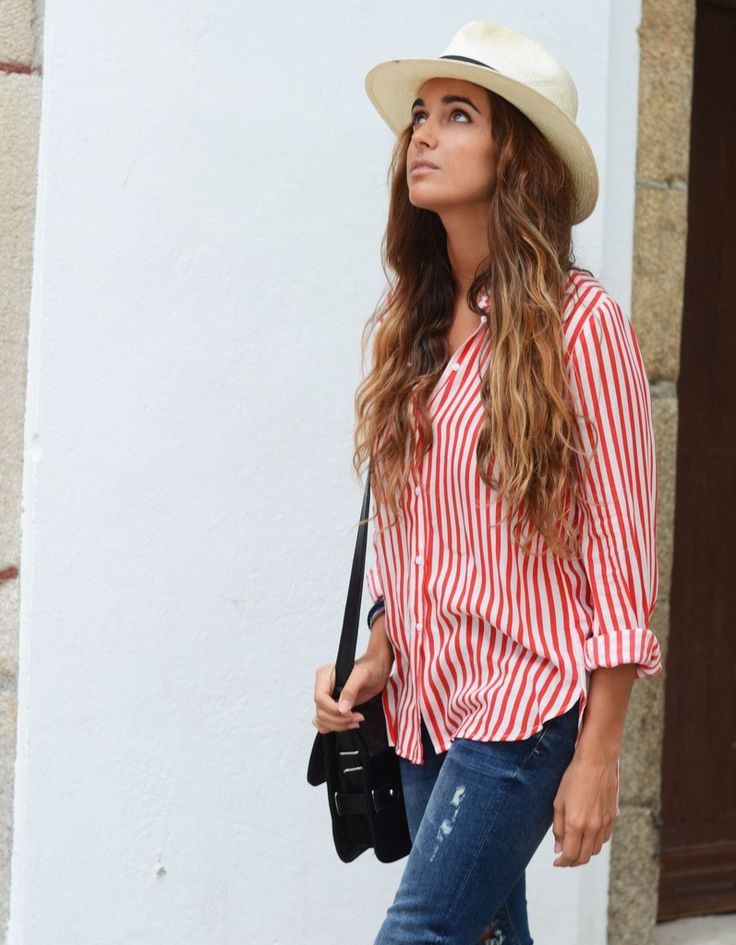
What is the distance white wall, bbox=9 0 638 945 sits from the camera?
3.18 m

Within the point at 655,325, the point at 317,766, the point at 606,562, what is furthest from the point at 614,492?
the point at 655,325

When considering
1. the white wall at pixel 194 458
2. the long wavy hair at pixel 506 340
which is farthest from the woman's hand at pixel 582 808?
the white wall at pixel 194 458

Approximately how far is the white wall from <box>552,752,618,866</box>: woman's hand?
4.67 feet

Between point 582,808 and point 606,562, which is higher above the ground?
point 606,562

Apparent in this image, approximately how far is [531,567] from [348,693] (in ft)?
1.36

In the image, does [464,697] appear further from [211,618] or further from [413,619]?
[211,618]

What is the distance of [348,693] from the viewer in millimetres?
2369

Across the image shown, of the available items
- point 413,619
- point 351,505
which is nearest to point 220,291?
point 351,505

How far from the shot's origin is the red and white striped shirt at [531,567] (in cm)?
211

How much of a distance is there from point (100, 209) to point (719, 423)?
2.17m

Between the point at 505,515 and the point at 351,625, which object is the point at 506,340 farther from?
the point at 351,625

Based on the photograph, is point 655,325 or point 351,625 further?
point 655,325

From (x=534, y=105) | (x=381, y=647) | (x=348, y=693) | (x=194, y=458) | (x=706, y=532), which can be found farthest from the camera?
(x=706, y=532)

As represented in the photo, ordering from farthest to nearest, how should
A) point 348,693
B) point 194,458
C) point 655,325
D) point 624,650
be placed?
point 655,325 → point 194,458 → point 348,693 → point 624,650
